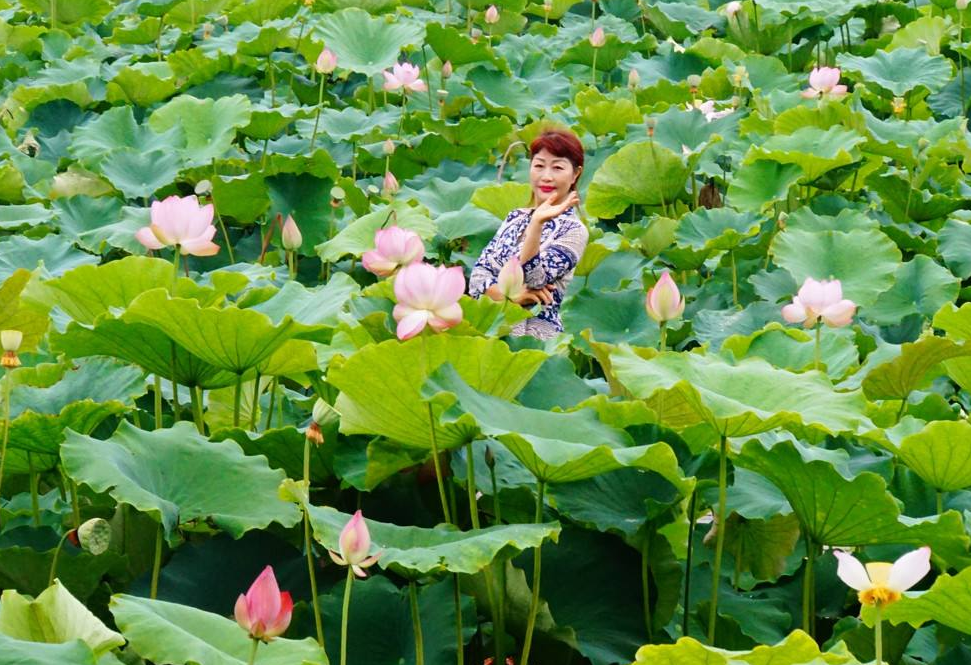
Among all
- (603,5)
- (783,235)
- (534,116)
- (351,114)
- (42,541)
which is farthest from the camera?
(603,5)

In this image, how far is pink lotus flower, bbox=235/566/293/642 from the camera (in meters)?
1.33

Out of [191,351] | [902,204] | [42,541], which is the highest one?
[191,351]

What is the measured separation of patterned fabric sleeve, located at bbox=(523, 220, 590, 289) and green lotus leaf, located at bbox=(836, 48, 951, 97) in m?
1.89

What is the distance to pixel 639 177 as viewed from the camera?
A: 3814mm

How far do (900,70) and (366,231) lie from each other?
222 cm

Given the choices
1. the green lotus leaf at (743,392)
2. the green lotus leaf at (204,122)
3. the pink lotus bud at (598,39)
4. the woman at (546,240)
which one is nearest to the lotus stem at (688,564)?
the green lotus leaf at (743,392)

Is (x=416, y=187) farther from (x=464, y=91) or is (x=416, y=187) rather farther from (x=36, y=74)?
(x=36, y=74)

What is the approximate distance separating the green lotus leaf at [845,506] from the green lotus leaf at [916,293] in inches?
55.8

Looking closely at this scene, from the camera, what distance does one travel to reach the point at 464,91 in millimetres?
4918

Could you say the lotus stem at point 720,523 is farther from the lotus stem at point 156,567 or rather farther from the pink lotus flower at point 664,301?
the lotus stem at point 156,567

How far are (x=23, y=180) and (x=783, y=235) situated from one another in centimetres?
196

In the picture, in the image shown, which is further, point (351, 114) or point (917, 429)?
point (351, 114)

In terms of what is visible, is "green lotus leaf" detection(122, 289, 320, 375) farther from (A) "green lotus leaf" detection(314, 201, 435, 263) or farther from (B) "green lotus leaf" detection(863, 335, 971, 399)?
(A) "green lotus leaf" detection(314, 201, 435, 263)

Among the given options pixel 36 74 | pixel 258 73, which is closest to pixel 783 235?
pixel 258 73
